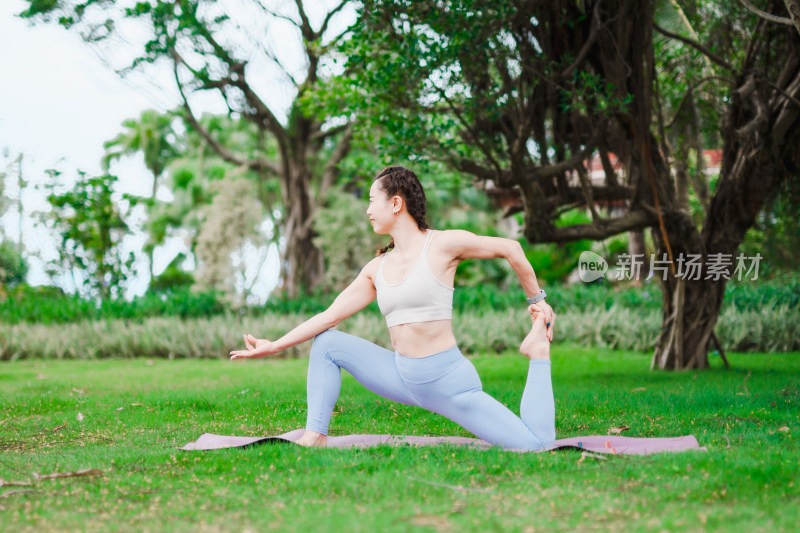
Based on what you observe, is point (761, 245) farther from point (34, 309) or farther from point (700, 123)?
point (34, 309)

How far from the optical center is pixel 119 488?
3.67 meters

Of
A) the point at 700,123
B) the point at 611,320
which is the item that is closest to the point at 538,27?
the point at 700,123

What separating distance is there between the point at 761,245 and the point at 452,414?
15.4 metres

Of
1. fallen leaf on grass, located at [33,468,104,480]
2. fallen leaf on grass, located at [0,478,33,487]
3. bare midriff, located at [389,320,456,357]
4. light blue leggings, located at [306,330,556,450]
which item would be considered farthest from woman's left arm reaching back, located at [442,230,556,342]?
fallen leaf on grass, located at [0,478,33,487]

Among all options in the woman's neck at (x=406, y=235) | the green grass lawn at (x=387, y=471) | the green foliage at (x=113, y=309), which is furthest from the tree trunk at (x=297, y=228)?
the woman's neck at (x=406, y=235)

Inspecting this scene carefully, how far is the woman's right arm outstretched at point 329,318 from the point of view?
4.69 meters

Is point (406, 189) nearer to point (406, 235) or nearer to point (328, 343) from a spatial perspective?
point (406, 235)

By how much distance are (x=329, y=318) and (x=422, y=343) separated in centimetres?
64

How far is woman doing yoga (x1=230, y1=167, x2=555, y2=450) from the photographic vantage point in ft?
14.4

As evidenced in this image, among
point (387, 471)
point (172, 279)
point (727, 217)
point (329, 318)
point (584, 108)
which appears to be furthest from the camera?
point (172, 279)

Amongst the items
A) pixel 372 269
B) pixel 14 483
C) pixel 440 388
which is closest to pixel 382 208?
pixel 372 269

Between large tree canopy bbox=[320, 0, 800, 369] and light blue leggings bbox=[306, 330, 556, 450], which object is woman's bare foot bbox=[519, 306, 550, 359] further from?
large tree canopy bbox=[320, 0, 800, 369]

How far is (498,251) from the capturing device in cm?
443

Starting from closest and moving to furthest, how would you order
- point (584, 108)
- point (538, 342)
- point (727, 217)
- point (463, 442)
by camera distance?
A: point (538, 342)
point (463, 442)
point (584, 108)
point (727, 217)
